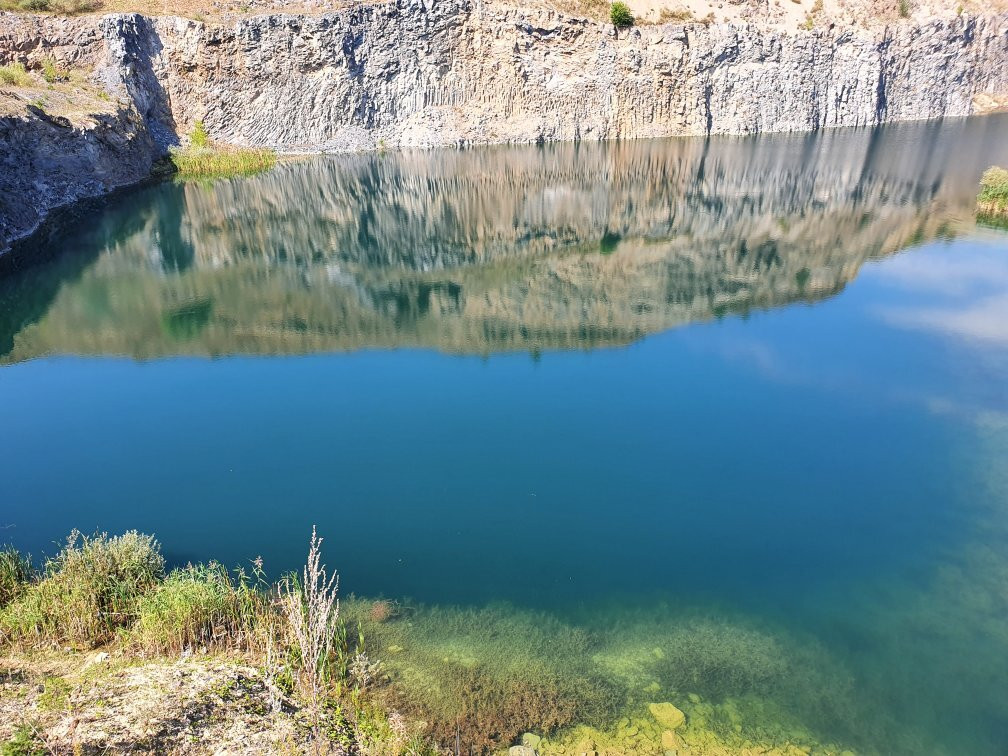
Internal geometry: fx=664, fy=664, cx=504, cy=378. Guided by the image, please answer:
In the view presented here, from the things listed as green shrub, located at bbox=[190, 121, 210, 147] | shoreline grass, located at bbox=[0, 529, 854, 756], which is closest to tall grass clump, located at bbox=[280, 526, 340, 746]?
shoreline grass, located at bbox=[0, 529, 854, 756]

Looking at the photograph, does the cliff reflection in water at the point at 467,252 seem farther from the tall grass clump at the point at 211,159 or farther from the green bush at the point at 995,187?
the tall grass clump at the point at 211,159

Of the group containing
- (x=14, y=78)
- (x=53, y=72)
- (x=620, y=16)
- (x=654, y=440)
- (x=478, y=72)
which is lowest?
(x=654, y=440)

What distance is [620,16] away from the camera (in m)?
54.2

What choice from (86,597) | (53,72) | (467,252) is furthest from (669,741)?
(53,72)

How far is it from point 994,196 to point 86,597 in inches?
1349

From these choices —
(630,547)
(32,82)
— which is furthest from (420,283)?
(32,82)

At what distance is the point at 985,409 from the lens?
13156mm

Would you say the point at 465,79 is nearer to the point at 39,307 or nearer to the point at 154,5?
the point at 154,5

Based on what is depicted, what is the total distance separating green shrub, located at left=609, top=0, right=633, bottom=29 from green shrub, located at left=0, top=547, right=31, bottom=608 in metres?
58.1

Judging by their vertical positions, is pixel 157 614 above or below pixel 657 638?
above

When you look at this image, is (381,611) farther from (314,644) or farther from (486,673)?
(314,644)

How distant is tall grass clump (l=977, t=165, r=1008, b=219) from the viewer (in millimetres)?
27500

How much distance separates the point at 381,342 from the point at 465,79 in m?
43.7

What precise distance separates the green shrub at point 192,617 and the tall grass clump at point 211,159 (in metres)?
44.2
